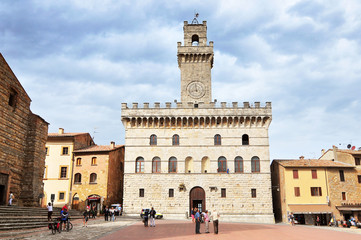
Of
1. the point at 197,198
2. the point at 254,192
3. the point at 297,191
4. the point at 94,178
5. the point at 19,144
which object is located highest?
the point at 19,144

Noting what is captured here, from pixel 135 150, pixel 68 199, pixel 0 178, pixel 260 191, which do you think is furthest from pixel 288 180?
pixel 0 178

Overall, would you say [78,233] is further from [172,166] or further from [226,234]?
[172,166]

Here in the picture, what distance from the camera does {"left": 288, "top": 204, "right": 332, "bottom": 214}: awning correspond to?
36.5m

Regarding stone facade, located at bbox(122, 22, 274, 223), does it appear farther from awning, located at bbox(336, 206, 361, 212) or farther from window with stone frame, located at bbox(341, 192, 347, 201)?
window with stone frame, located at bbox(341, 192, 347, 201)

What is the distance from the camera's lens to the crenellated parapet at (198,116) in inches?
1547

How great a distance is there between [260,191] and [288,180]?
397 centimetres

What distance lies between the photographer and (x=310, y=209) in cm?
3675

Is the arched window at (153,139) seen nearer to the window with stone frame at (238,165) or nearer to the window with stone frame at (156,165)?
the window with stone frame at (156,165)

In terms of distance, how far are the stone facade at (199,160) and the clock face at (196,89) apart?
2.65 meters

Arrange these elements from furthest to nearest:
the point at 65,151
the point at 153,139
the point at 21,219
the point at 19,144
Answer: the point at 65,151, the point at 153,139, the point at 19,144, the point at 21,219

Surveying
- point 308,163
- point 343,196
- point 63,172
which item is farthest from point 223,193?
point 63,172

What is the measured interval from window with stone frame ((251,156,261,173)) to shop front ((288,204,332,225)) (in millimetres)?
5500

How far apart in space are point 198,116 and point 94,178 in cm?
1518

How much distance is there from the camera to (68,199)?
3925 centimetres
